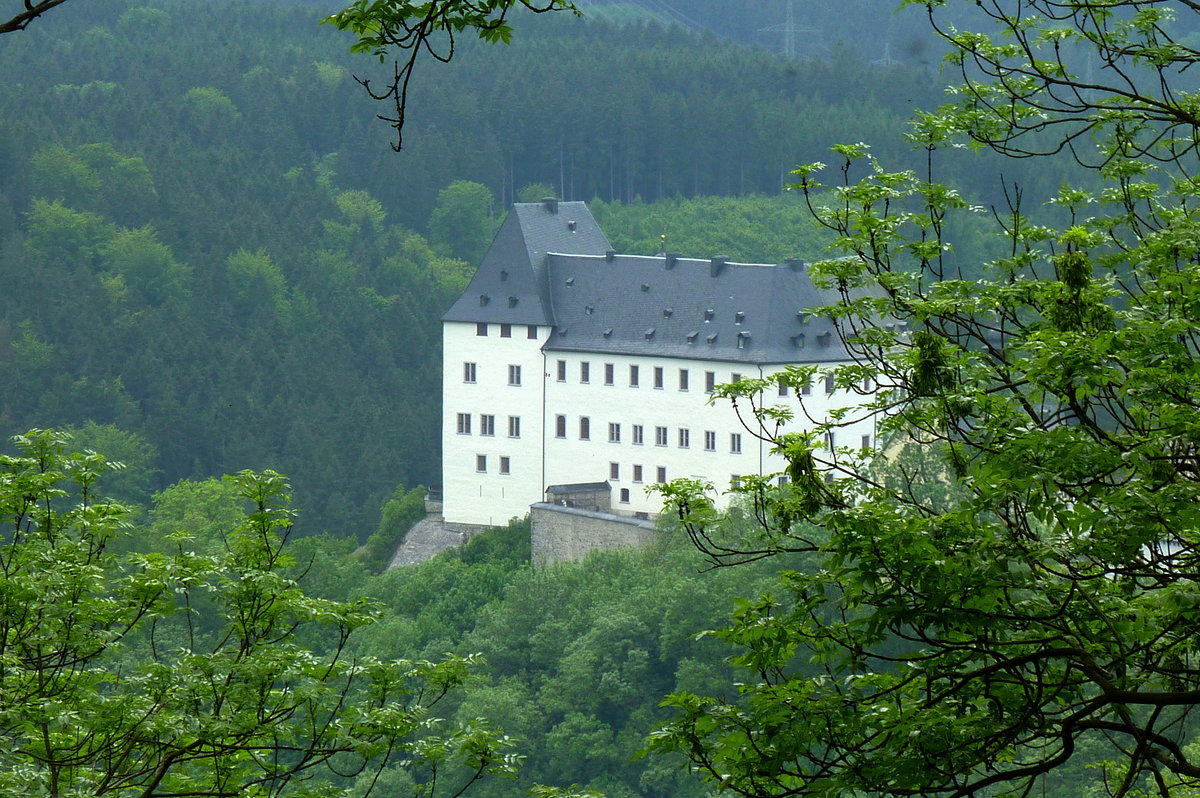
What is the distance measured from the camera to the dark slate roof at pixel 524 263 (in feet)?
201

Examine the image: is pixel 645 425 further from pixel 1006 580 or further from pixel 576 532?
pixel 1006 580

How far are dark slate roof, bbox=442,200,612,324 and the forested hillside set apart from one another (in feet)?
64.8

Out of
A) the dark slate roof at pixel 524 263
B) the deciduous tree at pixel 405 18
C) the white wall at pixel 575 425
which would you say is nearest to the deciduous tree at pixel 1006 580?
the deciduous tree at pixel 405 18

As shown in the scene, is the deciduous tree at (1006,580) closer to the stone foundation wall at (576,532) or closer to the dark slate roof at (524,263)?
the stone foundation wall at (576,532)

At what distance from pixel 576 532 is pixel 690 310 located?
835 centimetres

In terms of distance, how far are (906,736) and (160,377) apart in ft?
289

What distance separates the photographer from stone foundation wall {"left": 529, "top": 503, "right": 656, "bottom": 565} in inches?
2175

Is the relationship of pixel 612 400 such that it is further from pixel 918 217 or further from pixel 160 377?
pixel 918 217

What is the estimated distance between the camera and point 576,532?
184 feet

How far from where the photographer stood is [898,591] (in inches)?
321

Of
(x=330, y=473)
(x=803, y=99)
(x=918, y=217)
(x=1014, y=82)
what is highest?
(x=803, y=99)

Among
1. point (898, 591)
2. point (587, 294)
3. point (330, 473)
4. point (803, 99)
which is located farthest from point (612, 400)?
point (803, 99)

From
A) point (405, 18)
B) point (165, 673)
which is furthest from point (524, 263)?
point (405, 18)

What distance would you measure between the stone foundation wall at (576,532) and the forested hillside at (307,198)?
29627 mm
